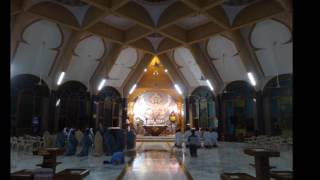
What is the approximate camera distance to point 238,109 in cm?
1844

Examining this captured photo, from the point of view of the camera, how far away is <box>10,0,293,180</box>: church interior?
10852 millimetres

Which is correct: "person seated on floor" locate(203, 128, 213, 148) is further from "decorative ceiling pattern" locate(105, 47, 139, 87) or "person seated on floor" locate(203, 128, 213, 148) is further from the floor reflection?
"decorative ceiling pattern" locate(105, 47, 139, 87)

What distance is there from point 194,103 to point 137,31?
8632mm

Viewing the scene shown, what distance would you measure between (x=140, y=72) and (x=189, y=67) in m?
3.65

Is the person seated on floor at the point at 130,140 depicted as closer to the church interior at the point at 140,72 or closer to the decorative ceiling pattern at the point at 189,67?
the church interior at the point at 140,72

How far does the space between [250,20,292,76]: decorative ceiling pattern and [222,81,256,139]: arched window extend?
8.23 feet

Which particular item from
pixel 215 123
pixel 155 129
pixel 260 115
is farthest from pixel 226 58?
pixel 155 129

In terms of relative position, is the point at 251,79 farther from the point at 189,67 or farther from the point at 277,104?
the point at 189,67

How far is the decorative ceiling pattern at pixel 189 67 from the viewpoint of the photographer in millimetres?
19130

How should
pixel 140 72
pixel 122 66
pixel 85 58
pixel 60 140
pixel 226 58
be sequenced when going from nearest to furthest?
1. pixel 60 140
2. pixel 226 58
3. pixel 85 58
4. pixel 122 66
5. pixel 140 72

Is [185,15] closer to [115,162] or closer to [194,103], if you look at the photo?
[115,162]

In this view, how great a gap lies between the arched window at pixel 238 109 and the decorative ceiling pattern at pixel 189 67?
89.3 inches

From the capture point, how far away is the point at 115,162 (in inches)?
353
